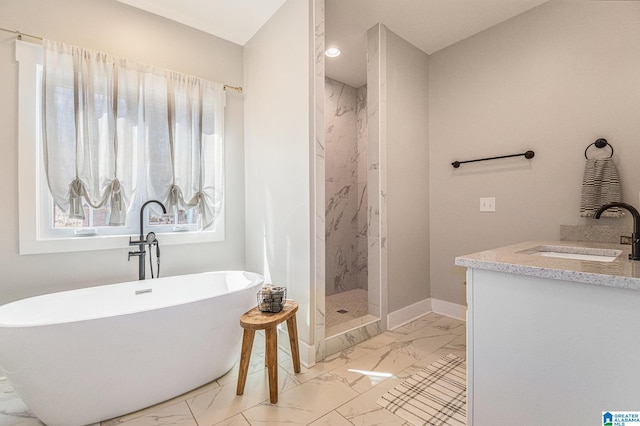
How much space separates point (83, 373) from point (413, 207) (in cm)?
269

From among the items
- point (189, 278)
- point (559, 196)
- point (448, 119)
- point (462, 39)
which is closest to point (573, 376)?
point (559, 196)

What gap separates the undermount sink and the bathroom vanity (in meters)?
0.55

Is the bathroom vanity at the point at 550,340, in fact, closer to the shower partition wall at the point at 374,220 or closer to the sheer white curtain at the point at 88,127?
the shower partition wall at the point at 374,220

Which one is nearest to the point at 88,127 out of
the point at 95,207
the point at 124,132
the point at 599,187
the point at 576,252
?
the point at 124,132

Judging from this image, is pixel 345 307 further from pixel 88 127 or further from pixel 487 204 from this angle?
pixel 88 127

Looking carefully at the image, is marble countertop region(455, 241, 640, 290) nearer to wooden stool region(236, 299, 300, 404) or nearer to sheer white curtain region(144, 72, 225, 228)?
wooden stool region(236, 299, 300, 404)

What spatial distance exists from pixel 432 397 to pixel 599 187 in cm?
179

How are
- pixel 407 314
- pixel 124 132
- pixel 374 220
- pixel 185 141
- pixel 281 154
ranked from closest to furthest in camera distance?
pixel 124 132 < pixel 281 154 < pixel 185 141 < pixel 374 220 < pixel 407 314

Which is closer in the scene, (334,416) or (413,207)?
(334,416)

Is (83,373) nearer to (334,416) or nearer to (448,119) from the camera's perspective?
(334,416)

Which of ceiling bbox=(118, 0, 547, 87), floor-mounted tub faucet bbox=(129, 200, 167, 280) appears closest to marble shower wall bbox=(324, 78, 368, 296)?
ceiling bbox=(118, 0, 547, 87)

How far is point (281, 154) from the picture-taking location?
2.28 meters

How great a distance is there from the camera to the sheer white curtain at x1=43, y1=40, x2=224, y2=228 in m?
1.92

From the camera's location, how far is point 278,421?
1.45 m
